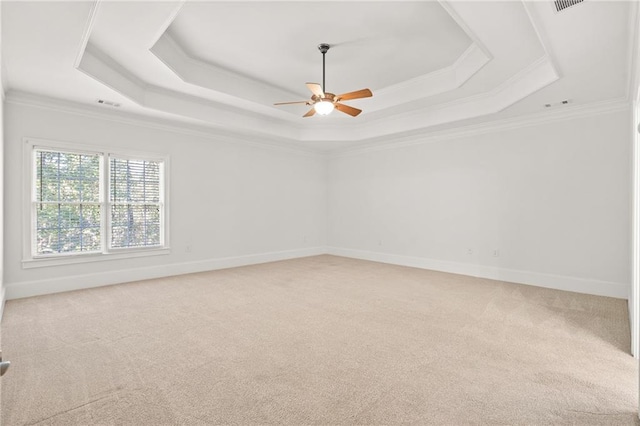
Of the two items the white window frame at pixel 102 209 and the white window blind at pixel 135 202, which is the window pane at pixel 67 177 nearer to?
the white window frame at pixel 102 209

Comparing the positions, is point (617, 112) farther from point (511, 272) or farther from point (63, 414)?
point (63, 414)

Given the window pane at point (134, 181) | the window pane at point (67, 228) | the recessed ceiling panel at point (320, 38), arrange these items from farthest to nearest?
the window pane at point (134, 181) → the window pane at point (67, 228) → the recessed ceiling panel at point (320, 38)

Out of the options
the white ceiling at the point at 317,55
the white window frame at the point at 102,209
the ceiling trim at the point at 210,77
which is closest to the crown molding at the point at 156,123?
the white ceiling at the point at 317,55

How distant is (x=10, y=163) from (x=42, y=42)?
7.54 feet

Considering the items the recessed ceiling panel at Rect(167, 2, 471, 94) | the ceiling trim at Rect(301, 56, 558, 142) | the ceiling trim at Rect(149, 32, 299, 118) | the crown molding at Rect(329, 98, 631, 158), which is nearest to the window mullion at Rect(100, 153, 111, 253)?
the ceiling trim at Rect(149, 32, 299, 118)

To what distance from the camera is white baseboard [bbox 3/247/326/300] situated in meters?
4.57

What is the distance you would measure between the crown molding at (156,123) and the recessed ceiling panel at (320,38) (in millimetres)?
1793

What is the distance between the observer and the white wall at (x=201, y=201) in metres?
4.54

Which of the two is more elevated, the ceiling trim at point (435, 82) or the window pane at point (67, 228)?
the ceiling trim at point (435, 82)

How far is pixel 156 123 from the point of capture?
5.75 m

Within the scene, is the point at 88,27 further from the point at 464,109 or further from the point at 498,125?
the point at 498,125

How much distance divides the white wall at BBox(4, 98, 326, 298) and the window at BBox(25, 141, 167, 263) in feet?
0.57

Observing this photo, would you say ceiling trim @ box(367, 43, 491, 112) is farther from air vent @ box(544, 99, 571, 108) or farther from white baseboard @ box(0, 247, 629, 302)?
white baseboard @ box(0, 247, 629, 302)

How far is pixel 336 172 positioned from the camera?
856 centimetres
